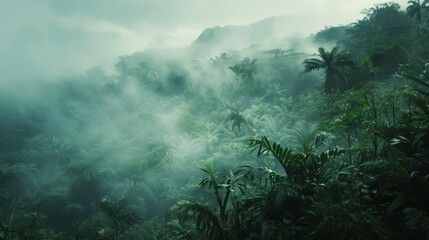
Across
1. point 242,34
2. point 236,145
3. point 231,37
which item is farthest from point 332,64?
point 242,34

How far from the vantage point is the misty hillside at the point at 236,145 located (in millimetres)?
5047

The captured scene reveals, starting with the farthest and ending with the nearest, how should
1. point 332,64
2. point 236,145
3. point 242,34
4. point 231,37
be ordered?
point 242,34 < point 231,37 < point 236,145 < point 332,64

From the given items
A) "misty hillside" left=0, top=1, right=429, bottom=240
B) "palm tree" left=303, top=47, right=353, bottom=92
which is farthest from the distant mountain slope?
"palm tree" left=303, top=47, right=353, bottom=92

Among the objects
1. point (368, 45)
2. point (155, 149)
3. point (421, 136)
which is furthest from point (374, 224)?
point (368, 45)

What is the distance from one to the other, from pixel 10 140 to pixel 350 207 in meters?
45.7

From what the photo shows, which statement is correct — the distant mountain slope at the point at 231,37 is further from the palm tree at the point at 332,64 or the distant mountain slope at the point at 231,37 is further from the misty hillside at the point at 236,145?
the palm tree at the point at 332,64

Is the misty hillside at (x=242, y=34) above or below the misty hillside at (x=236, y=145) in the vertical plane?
above

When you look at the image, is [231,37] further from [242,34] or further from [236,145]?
[236,145]

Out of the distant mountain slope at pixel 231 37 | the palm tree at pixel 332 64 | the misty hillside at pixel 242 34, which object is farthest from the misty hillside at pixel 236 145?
the misty hillside at pixel 242 34

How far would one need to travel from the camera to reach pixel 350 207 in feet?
13.5

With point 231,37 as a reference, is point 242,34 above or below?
above

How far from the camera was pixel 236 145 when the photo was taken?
2555 cm

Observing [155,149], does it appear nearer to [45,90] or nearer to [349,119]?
[349,119]

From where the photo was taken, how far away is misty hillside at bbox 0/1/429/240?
5.05m
